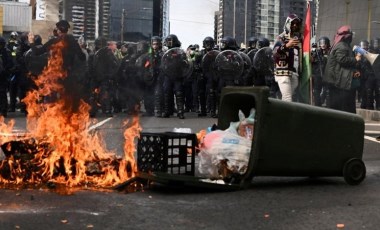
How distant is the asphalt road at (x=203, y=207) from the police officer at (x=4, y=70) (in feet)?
30.3

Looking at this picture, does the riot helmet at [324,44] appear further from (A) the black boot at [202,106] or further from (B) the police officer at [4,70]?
(B) the police officer at [4,70]

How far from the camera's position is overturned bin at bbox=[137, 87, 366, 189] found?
5.13 metres

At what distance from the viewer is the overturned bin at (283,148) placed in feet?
16.8

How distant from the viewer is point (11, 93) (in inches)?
591

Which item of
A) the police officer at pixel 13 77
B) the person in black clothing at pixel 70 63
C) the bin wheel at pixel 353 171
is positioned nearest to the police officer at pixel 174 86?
the police officer at pixel 13 77

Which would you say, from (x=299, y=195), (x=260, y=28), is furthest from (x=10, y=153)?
(x=260, y=28)

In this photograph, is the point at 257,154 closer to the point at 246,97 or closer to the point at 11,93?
the point at 246,97

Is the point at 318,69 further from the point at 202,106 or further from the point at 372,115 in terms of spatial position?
the point at 202,106

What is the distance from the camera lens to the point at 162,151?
509 centimetres

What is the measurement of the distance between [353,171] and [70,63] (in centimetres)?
372

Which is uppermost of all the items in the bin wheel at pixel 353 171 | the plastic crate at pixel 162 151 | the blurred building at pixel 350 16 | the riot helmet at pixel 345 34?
the blurred building at pixel 350 16

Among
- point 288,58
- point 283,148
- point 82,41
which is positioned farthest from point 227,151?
point 288,58

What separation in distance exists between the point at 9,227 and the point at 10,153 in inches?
64.8

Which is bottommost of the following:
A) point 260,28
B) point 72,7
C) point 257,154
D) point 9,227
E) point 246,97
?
point 9,227
